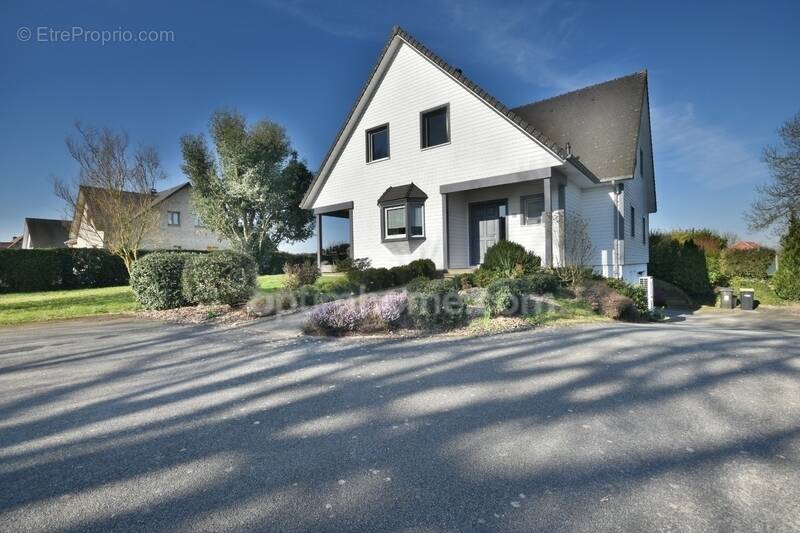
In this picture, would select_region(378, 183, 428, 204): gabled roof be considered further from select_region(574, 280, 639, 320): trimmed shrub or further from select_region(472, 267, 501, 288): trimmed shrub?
select_region(574, 280, 639, 320): trimmed shrub

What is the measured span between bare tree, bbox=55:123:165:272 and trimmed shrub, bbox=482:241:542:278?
17.1 m

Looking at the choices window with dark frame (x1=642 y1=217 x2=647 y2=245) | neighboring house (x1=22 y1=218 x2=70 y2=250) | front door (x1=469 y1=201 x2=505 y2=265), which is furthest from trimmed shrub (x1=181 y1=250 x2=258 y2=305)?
neighboring house (x1=22 y1=218 x2=70 y2=250)

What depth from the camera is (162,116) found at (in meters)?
18.3

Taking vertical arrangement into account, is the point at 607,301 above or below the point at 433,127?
below

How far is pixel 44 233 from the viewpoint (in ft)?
141

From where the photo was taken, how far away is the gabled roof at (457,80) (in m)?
11.8

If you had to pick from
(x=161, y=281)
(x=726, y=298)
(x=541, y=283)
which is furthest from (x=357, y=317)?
(x=726, y=298)

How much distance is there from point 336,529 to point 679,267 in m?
22.5

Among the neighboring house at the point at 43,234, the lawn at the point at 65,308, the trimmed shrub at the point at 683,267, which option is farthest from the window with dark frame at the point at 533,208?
the neighboring house at the point at 43,234

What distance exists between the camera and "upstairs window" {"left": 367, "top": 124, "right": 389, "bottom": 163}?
1598 cm

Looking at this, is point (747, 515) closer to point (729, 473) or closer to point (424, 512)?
point (729, 473)

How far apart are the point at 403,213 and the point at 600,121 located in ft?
29.2

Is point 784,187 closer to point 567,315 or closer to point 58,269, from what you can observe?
point 567,315

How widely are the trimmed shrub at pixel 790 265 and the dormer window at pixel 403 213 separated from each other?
14.0m
